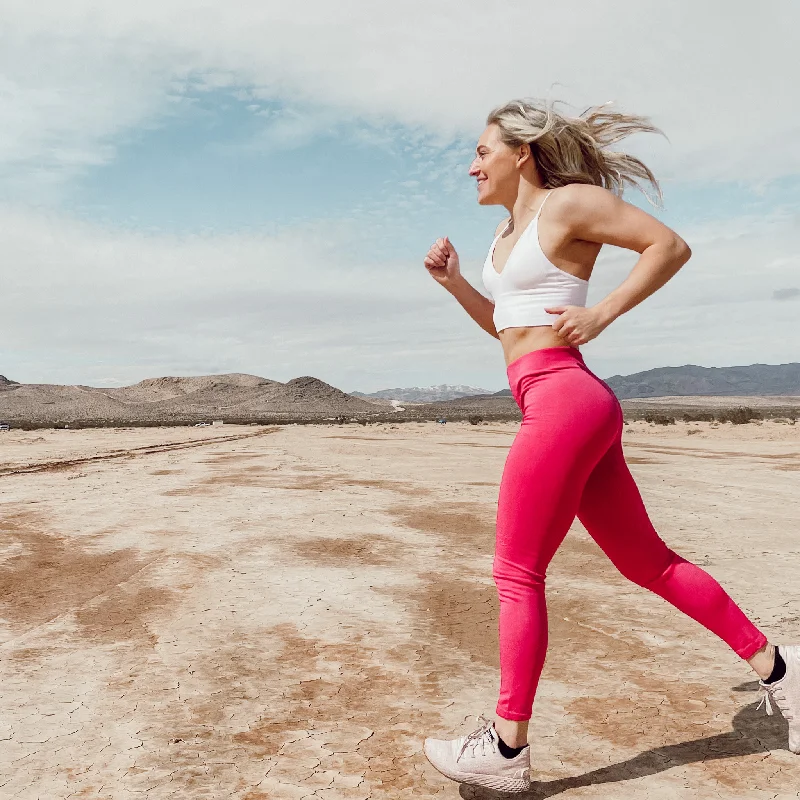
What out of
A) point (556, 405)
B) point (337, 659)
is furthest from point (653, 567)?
point (337, 659)

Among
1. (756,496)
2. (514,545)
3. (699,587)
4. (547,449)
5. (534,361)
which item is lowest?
(756,496)

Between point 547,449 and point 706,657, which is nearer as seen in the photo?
point 547,449

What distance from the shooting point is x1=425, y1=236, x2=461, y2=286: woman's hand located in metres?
2.59

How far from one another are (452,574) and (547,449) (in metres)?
→ 2.73

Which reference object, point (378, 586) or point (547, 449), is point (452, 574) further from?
point (547, 449)

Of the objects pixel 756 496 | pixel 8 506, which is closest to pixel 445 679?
pixel 8 506

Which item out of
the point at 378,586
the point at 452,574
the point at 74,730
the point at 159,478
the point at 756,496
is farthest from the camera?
the point at 159,478

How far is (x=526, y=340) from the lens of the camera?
211 cm

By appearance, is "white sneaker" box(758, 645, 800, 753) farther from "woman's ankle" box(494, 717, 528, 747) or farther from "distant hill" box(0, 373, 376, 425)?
"distant hill" box(0, 373, 376, 425)

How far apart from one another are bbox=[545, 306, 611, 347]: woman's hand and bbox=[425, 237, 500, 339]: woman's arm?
57 cm

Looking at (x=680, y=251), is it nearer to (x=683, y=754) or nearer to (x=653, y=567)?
(x=653, y=567)

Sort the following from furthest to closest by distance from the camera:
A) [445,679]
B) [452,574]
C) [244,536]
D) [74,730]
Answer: [244,536] < [452,574] < [445,679] < [74,730]

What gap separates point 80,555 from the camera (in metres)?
5.06

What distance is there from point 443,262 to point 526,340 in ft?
2.03
